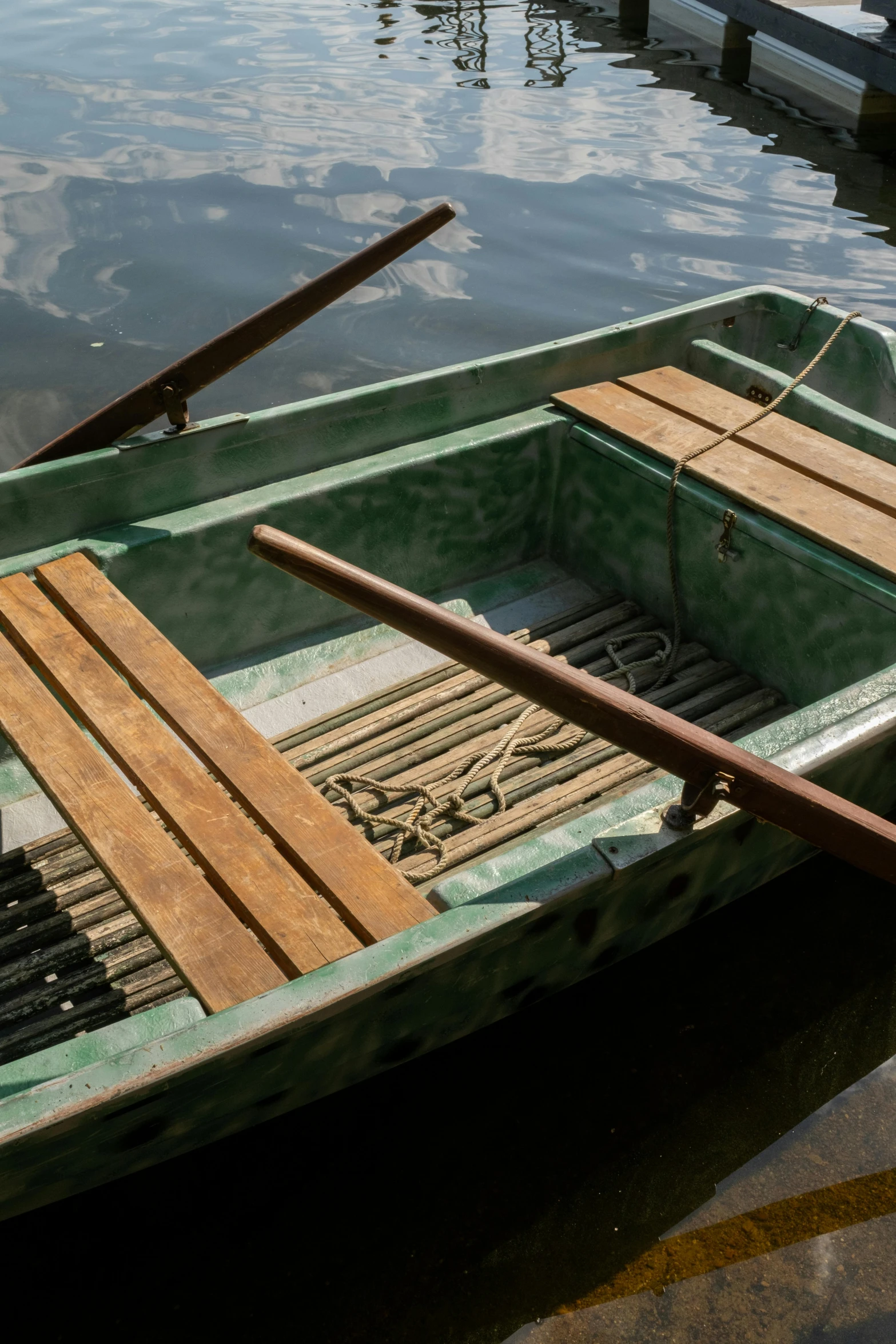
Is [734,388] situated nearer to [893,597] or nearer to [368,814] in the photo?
[893,597]

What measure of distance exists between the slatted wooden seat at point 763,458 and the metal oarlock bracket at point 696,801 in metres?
1.13

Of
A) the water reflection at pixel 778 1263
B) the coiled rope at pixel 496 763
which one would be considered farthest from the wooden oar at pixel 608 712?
the water reflection at pixel 778 1263

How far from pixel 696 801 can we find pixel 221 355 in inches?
74.0

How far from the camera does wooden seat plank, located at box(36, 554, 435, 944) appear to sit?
83.4 inches

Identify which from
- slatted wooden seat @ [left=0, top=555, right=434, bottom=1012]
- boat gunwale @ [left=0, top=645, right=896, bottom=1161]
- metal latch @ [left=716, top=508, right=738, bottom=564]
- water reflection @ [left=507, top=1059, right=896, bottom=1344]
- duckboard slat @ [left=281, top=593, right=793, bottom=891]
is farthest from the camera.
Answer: metal latch @ [left=716, top=508, right=738, bottom=564]

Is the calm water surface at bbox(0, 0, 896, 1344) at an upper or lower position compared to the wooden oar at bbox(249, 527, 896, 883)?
lower

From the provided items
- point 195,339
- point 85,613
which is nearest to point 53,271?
point 195,339

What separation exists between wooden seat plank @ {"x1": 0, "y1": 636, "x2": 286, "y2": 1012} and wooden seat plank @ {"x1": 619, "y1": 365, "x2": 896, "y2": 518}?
7.14ft

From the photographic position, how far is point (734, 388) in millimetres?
4059

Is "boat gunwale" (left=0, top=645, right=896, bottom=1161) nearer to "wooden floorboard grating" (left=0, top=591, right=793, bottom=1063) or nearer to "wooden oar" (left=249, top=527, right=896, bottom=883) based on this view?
"wooden oar" (left=249, top=527, right=896, bottom=883)

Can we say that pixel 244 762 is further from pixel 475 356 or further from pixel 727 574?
pixel 475 356

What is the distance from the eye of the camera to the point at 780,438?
350 cm

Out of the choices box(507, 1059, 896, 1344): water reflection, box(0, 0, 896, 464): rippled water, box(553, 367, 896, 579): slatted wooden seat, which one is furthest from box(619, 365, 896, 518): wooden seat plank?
box(0, 0, 896, 464): rippled water

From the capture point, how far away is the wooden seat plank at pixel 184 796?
80.8 inches
